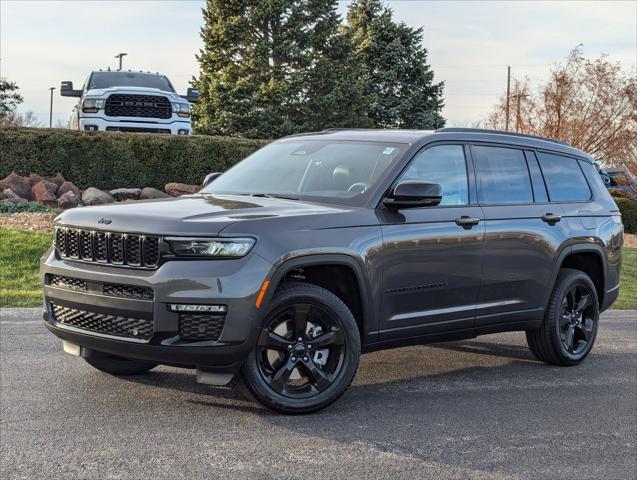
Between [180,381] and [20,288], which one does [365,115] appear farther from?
[180,381]

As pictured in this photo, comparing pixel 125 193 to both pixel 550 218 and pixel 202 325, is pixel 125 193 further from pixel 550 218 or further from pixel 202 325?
pixel 202 325

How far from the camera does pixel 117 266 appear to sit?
5508 mm

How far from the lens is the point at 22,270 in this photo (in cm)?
1276

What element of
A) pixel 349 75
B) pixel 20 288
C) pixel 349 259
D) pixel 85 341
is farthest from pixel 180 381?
pixel 349 75

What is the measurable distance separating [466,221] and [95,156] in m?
12.0

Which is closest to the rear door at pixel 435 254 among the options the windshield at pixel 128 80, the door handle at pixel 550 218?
the door handle at pixel 550 218

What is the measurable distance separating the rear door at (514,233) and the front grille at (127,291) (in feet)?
8.93

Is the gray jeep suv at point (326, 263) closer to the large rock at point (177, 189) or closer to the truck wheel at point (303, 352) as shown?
the truck wheel at point (303, 352)

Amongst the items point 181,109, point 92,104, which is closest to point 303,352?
point 92,104

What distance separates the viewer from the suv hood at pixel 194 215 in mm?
5383

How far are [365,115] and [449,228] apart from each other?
102 feet

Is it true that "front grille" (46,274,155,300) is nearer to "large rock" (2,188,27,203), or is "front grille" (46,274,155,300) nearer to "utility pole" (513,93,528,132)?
"large rock" (2,188,27,203)

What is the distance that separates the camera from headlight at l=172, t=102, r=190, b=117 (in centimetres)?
1903

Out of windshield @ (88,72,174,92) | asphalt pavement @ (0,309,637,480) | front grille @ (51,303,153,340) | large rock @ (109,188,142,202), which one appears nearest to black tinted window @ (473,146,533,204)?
asphalt pavement @ (0,309,637,480)
